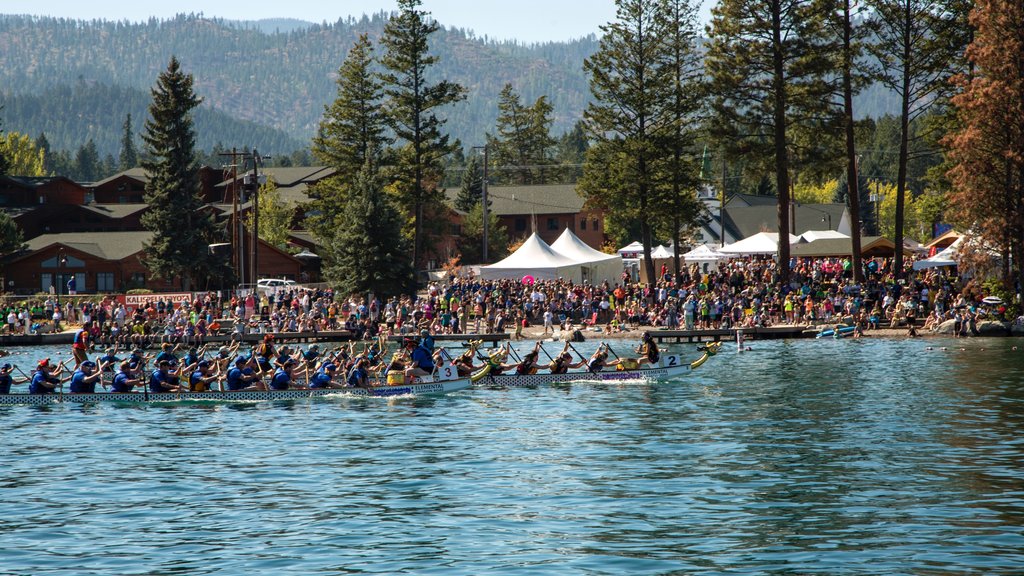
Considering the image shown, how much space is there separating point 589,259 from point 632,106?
355 inches

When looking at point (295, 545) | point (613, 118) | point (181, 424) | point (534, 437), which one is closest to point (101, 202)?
point (613, 118)

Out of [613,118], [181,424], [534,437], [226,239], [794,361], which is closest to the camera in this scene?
[534,437]

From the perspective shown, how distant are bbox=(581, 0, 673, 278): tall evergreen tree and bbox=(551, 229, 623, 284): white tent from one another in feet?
10.2

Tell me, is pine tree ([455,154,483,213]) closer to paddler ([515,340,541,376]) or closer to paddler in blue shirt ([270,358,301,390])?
paddler ([515,340,541,376])

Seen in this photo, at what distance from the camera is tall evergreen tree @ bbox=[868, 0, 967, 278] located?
53750 mm

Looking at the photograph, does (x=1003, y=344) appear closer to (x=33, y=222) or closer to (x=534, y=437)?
(x=534, y=437)

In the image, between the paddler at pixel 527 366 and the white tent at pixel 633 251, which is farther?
the white tent at pixel 633 251

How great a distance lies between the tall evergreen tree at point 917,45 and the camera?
53750mm

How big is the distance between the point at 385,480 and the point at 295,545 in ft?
16.4

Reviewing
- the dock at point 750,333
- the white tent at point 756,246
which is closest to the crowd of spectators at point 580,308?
the dock at point 750,333

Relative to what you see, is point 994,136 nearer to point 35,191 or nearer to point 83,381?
point 83,381

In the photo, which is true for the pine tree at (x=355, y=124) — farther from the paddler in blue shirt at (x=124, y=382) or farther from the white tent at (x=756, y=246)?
the paddler in blue shirt at (x=124, y=382)

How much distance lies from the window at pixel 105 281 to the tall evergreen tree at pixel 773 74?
46.9 m

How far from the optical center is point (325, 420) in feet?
102
